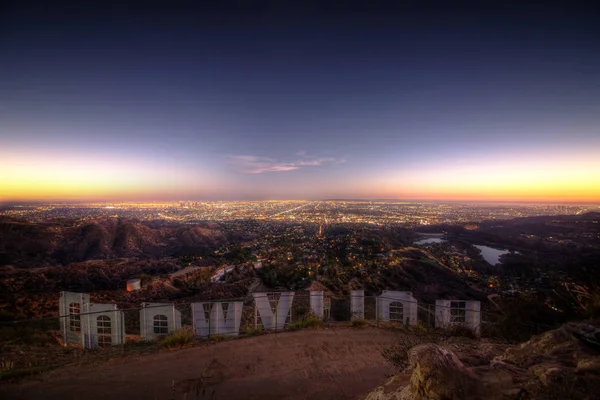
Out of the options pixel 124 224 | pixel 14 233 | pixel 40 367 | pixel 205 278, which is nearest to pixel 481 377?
pixel 40 367

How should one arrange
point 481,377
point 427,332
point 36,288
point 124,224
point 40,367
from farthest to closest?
point 124,224 < point 36,288 < point 427,332 < point 40,367 < point 481,377

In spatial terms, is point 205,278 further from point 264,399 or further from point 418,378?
point 418,378

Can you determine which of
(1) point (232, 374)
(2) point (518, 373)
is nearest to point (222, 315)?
(1) point (232, 374)

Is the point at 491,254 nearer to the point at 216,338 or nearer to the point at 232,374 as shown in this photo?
the point at 216,338

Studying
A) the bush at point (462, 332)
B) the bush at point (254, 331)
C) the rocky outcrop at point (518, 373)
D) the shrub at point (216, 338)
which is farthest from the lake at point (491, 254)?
the shrub at point (216, 338)

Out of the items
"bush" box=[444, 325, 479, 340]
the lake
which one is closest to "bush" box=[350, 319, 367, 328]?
"bush" box=[444, 325, 479, 340]

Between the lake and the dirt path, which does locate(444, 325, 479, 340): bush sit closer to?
the dirt path
